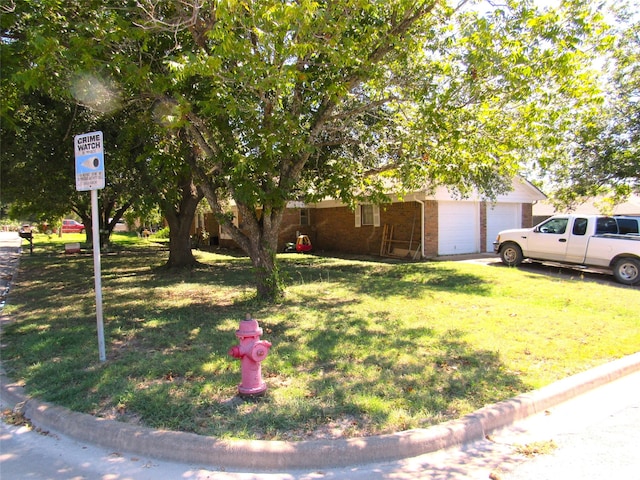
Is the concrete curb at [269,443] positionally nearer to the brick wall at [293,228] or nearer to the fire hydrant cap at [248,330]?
the fire hydrant cap at [248,330]

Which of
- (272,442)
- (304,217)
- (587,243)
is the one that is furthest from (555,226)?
(304,217)

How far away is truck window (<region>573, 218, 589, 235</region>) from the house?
3814mm

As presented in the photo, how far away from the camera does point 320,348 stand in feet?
19.6

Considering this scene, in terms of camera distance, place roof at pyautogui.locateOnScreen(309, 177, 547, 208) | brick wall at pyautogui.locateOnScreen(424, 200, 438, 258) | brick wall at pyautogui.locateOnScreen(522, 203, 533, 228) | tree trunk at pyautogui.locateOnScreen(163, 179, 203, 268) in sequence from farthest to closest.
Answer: brick wall at pyautogui.locateOnScreen(522, 203, 533, 228) → brick wall at pyautogui.locateOnScreen(424, 200, 438, 258) → roof at pyautogui.locateOnScreen(309, 177, 547, 208) → tree trunk at pyautogui.locateOnScreen(163, 179, 203, 268)

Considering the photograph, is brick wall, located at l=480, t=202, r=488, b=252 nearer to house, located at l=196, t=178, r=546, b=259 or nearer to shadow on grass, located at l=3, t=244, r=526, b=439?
house, located at l=196, t=178, r=546, b=259

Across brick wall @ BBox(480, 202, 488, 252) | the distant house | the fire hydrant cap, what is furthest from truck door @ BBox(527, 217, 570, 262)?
the fire hydrant cap

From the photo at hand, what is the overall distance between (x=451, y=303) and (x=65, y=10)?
8189 mm

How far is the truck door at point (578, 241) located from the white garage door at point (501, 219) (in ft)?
20.5

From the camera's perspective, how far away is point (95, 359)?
5574 mm

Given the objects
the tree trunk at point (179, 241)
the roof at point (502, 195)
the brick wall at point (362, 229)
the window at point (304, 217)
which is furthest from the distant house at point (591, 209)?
the tree trunk at point (179, 241)

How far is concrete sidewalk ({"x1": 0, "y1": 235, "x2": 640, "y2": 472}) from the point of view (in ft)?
11.4

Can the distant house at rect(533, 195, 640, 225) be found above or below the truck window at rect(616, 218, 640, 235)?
above

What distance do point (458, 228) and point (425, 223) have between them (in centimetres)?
201

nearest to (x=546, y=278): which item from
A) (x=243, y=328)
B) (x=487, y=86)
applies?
(x=487, y=86)
